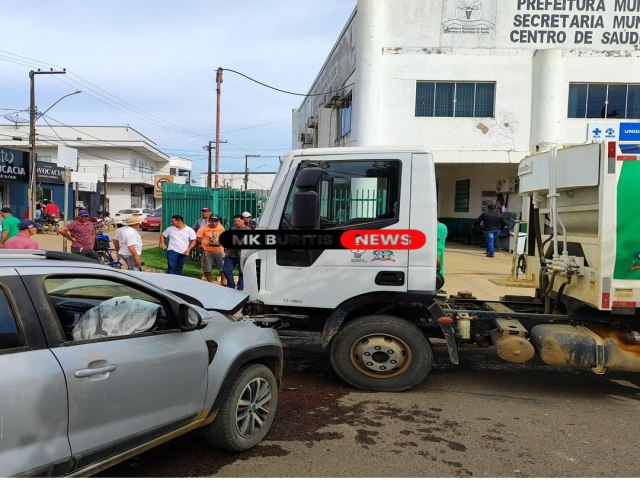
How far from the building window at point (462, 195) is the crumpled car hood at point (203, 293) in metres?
20.1

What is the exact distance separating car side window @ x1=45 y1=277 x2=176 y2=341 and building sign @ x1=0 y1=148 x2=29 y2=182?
30.1m

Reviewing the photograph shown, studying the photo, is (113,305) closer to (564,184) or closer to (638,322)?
(564,184)

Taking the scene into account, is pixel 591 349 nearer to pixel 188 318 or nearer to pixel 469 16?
pixel 188 318

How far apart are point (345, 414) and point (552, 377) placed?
264cm

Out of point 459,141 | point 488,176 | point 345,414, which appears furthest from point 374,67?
point 345,414

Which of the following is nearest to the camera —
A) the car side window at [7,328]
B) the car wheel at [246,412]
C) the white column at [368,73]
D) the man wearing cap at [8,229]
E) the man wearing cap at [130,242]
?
the car side window at [7,328]

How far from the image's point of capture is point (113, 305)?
3.32 m

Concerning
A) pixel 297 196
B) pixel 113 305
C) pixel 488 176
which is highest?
pixel 488 176

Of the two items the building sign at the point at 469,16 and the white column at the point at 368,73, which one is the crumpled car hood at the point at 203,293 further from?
→ the building sign at the point at 469,16

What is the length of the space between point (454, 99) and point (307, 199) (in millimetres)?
15414

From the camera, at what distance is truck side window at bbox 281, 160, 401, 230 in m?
4.82

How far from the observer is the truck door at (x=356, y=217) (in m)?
4.82

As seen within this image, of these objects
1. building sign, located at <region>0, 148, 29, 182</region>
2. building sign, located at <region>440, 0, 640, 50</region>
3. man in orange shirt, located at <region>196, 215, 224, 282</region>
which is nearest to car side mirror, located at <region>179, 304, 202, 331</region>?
man in orange shirt, located at <region>196, 215, 224, 282</region>

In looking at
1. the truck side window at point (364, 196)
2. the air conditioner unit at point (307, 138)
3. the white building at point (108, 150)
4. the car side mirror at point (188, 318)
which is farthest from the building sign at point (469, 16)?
the white building at point (108, 150)
